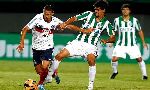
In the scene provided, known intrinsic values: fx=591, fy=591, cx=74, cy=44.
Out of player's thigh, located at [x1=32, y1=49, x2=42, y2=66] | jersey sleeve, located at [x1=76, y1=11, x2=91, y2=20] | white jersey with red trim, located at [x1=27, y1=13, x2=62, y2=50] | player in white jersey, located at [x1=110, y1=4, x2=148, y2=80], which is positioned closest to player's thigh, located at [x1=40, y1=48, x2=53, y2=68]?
white jersey with red trim, located at [x1=27, y1=13, x2=62, y2=50]

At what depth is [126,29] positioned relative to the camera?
1872 cm

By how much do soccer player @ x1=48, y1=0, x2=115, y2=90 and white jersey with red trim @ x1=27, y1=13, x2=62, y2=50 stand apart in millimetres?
411

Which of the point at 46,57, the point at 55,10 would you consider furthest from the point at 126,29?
the point at 55,10

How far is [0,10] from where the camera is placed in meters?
33.2

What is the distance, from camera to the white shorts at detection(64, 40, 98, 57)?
13.4m

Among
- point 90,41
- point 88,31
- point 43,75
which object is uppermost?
point 88,31

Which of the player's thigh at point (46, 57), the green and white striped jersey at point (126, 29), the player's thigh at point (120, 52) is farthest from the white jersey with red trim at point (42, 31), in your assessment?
the green and white striped jersey at point (126, 29)

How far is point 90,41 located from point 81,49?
0.30 meters

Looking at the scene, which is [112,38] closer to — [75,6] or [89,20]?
[89,20]

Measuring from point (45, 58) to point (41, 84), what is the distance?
0.90 m

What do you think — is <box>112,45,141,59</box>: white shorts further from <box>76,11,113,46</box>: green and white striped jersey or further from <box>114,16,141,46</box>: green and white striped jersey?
<box>76,11,113,46</box>: green and white striped jersey

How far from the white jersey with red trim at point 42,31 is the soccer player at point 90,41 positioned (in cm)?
41

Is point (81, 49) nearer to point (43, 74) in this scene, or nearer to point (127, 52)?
point (43, 74)

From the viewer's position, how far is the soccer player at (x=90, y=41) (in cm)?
1337
